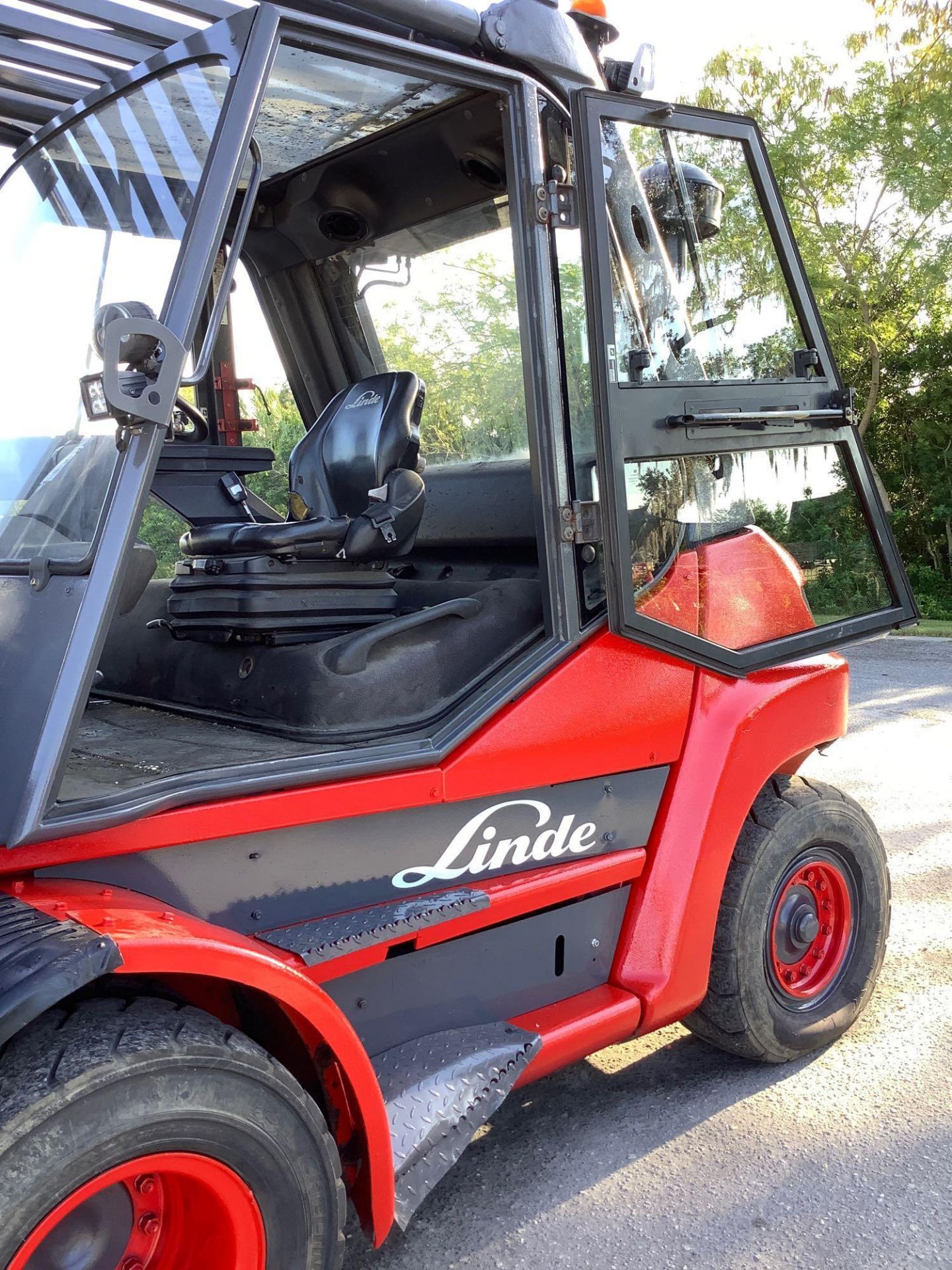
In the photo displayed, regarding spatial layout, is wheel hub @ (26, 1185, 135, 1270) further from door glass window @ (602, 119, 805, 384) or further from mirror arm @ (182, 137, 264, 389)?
door glass window @ (602, 119, 805, 384)

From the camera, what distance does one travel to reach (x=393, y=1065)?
99.7 inches

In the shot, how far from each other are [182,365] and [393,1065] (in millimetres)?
1555

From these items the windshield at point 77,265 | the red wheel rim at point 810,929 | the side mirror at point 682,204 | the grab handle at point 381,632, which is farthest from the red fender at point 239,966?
the side mirror at point 682,204

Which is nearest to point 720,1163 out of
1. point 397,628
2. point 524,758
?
point 524,758

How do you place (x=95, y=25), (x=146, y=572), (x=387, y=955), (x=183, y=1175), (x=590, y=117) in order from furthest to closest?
(x=95, y=25) < (x=590, y=117) < (x=387, y=955) < (x=146, y=572) < (x=183, y=1175)

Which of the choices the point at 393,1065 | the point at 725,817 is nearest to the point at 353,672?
the point at 393,1065

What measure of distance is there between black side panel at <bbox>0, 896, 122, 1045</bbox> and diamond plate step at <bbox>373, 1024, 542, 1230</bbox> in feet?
2.85

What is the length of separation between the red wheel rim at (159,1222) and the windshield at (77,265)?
110 cm

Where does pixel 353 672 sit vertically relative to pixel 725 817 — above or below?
above

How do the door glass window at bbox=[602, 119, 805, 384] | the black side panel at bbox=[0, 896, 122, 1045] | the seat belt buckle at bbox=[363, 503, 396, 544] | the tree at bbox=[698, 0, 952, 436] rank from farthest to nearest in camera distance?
the tree at bbox=[698, 0, 952, 436], the seat belt buckle at bbox=[363, 503, 396, 544], the door glass window at bbox=[602, 119, 805, 384], the black side panel at bbox=[0, 896, 122, 1045]

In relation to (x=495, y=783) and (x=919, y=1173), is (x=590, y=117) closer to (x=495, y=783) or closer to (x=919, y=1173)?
(x=495, y=783)

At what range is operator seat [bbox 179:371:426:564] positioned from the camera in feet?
10.00

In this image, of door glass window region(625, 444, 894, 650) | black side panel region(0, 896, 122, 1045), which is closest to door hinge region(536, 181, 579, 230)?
door glass window region(625, 444, 894, 650)

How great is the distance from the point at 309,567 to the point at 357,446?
741mm
